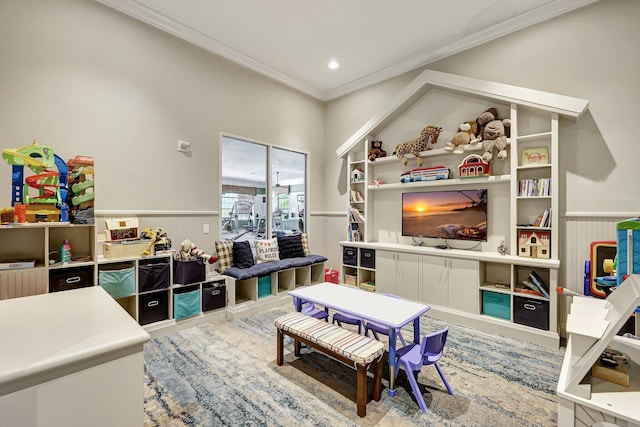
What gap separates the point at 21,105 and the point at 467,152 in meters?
4.62

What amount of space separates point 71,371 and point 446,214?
12.5 feet

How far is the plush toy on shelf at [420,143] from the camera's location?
3.90 m

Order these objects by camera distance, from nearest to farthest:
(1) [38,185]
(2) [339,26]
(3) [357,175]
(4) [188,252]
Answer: (1) [38,185]
(4) [188,252]
(2) [339,26]
(3) [357,175]

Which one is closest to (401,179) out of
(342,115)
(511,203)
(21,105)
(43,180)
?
(511,203)

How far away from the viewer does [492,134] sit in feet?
11.1

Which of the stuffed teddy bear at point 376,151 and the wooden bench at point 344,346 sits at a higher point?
the stuffed teddy bear at point 376,151

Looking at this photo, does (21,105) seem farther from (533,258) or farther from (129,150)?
(533,258)

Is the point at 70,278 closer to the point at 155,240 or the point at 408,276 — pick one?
the point at 155,240

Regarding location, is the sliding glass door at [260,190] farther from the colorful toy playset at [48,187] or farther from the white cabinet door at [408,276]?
the white cabinet door at [408,276]

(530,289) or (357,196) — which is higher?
(357,196)

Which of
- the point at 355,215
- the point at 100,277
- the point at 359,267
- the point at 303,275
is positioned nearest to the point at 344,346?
the point at 100,277

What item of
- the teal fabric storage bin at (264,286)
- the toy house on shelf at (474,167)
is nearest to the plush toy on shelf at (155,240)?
the teal fabric storage bin at (264,286)

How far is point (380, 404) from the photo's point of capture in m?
2.03

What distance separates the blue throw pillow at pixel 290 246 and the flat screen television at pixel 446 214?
1.62m
